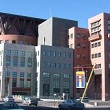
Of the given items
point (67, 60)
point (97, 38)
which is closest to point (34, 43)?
point (67, 60)

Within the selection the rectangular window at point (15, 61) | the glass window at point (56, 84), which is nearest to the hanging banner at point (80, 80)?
the glass window at point (56, 84)

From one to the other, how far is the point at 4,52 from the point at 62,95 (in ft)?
92.4

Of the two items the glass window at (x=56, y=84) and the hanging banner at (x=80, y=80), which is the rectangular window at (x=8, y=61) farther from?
the hanging banner at (x=80, y=80)

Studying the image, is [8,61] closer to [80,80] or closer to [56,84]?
[56,84]

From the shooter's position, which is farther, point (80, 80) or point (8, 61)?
point (8, 61)

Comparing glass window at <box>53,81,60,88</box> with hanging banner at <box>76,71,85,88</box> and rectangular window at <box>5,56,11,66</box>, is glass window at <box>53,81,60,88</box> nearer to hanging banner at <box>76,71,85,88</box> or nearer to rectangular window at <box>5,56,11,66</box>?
rectangular window at <box>5,56,11,66</box>

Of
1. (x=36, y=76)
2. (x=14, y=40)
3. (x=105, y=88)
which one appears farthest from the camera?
(x=14, y=40)

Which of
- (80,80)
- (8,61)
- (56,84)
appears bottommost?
(56,84)

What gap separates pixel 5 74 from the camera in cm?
11838

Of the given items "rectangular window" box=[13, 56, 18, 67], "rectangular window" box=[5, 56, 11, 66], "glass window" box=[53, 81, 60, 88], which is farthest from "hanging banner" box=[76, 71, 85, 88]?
"rectangular window" box=[5, 56, 11, 66]

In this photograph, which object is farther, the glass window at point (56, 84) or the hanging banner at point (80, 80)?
the glass window at point (56, 84)

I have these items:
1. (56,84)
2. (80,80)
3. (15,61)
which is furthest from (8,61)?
(80,80)

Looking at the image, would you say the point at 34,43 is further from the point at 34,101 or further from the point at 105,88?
the point at 34,101

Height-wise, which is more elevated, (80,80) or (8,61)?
(8,61)
